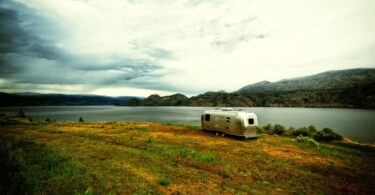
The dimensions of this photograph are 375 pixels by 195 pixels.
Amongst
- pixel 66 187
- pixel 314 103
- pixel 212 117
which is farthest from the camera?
pixel 314 103

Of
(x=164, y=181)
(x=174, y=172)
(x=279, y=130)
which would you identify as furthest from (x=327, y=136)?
(x=164, y=181)

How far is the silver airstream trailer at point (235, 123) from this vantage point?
762 inches

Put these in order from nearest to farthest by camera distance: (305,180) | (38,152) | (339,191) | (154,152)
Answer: (339,191) → (305,180) → (38,152) → (154,152)

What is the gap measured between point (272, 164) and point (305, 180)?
2.34m

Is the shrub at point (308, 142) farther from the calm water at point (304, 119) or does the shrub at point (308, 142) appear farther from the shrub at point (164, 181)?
the calm water at point (304, 119)

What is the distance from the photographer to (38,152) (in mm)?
11094

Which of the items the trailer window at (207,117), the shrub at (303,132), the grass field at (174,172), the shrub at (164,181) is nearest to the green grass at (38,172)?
the grass field at (174,172)

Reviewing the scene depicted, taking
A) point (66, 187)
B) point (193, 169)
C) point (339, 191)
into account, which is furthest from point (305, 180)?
point (66, 187)

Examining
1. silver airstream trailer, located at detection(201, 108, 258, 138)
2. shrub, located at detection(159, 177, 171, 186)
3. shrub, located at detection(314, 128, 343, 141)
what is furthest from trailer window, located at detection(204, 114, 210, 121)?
shrub, located at detection(314, 128, 343, 141)

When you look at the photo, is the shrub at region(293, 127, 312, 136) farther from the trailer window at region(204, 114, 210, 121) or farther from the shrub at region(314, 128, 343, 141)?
the trailer window at region(204, 114, 210, 121)

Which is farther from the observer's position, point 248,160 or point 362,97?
point 362,97

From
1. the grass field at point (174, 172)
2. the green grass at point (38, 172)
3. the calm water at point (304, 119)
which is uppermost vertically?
the green grass at point (38, 172)

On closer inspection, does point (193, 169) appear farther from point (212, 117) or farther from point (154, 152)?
point (212, 117)

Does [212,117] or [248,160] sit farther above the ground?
[212,117]
